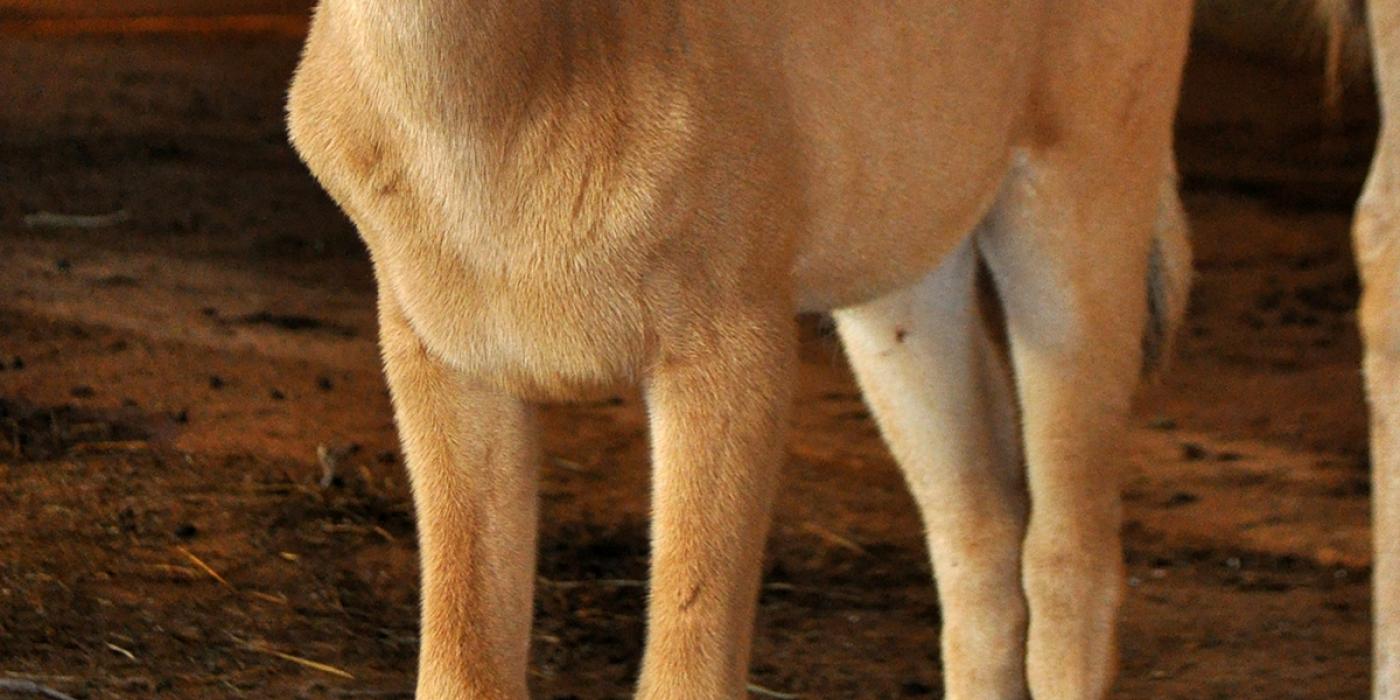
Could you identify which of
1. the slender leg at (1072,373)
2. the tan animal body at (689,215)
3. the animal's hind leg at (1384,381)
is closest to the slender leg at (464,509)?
the tan animal body at (689,215)

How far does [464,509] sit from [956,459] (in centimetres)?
123

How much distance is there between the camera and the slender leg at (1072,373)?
10.6 ft

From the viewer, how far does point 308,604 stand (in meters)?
4.09

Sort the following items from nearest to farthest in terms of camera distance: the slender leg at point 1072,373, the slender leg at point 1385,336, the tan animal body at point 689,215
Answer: the tan animal body at point 689,215, the slender leg at point 1385,336, the slender leg at point 1072,373

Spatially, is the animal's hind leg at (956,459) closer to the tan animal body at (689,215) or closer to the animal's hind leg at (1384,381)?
the tan animal body at (689,215)

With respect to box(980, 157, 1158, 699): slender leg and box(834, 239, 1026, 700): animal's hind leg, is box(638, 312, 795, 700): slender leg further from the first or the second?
box(834, 239, 1026, 700): animal's hind leg

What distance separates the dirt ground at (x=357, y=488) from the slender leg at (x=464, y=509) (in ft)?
3.61

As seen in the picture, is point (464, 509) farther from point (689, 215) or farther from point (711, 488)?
point (689, 215)

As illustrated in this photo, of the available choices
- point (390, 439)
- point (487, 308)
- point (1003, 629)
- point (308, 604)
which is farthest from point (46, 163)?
point (487, 308)

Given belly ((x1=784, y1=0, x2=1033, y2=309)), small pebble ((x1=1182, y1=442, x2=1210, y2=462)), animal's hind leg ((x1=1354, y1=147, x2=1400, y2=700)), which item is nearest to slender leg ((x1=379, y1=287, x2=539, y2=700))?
belly ((x1=784, y1=0, x2=1033, y2=309))

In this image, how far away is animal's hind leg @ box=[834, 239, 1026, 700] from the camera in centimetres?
352

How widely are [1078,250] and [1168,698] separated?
1.10 meters

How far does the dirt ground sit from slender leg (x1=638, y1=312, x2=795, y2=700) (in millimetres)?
1352

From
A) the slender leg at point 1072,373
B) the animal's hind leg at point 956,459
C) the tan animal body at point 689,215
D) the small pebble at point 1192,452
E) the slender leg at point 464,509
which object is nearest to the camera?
the tan animal body at point 689,215
